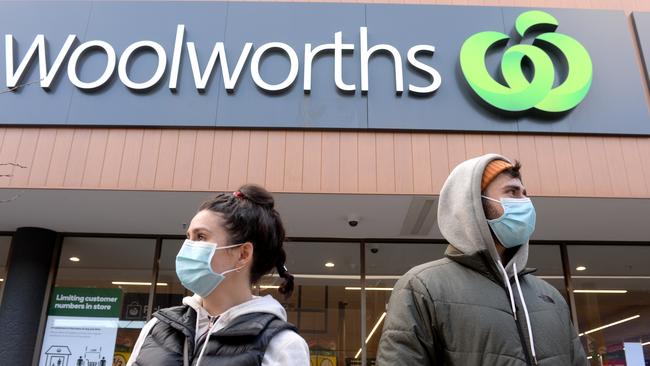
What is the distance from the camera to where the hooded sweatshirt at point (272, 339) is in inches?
58.8

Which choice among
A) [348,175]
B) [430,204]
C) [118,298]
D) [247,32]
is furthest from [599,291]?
[118,298]

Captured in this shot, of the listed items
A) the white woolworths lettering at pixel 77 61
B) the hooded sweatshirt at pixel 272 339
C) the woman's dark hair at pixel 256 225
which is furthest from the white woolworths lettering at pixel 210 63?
the hooded sweatshirt at pixel 272 339

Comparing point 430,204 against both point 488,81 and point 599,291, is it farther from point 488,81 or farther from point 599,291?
point 599,291

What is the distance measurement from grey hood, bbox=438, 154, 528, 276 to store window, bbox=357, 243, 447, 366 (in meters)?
4.41

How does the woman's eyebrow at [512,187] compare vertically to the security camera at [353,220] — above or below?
below

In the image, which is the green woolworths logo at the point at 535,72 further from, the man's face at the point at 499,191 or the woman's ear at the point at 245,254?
the woman's ear at the point at 245,254

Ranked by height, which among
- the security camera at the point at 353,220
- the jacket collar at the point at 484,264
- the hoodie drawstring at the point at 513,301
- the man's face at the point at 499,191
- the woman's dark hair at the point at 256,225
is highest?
the security camera at the point at 353,220

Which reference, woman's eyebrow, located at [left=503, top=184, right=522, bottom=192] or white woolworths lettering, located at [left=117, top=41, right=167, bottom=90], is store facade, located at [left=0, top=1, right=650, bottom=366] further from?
woman's eyebrow, located at [left=503, top=184, right=522, bottom=192]

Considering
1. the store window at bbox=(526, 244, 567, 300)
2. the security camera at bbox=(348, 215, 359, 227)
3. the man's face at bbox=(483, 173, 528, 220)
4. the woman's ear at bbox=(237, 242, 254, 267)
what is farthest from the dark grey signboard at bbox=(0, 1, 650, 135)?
the woman's ear at bbox=(237, 242, 254, 267)

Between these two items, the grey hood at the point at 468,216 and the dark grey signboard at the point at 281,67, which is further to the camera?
the dark grey signboard at the point at 281,67

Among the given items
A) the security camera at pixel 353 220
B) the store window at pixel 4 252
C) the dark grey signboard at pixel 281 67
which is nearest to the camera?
the dark grey signboard at pixel 281 67

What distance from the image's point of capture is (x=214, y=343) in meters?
1.50

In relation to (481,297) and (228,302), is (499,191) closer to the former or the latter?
(481,297)

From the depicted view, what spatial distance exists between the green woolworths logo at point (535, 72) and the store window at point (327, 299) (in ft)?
8.41
